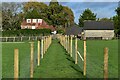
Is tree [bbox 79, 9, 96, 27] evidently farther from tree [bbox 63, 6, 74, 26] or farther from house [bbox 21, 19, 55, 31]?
house [bbox 21, 19, 55, 31]

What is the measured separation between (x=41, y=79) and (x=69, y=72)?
7.51 feet

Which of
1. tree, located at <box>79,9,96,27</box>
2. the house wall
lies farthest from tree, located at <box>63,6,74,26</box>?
the house wall

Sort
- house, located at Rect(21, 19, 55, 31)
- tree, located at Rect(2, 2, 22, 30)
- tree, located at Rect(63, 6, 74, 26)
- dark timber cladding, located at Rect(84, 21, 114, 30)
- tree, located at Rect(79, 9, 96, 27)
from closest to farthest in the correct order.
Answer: tree, located at Rect(2, 2, 22, 30) → dark timber cladding, located at Rect(84, 21, 114, 30) → house, located at Rect(21, 19, 55, 31) → tree, located at Rect(63, 6, 74, 26) → tree, located at Rect(79, 9, 96, 27)

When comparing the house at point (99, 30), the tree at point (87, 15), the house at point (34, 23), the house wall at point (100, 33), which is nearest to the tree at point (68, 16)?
the tree at point (87, 15)

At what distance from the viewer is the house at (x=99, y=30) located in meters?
103

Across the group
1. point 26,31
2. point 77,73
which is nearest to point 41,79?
point 77,73

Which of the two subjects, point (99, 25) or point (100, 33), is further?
point (99, 25)

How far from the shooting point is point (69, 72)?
14.8 metres

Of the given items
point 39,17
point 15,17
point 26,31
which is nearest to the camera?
point 26,31

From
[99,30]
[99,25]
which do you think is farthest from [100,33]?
[99,25]

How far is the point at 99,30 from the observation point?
105188 mm

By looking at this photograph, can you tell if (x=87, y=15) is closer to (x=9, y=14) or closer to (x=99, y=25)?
(x=99, y=25)

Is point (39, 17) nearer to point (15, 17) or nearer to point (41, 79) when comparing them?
point (15, 17)

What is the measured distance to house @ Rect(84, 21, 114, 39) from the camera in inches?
4063
